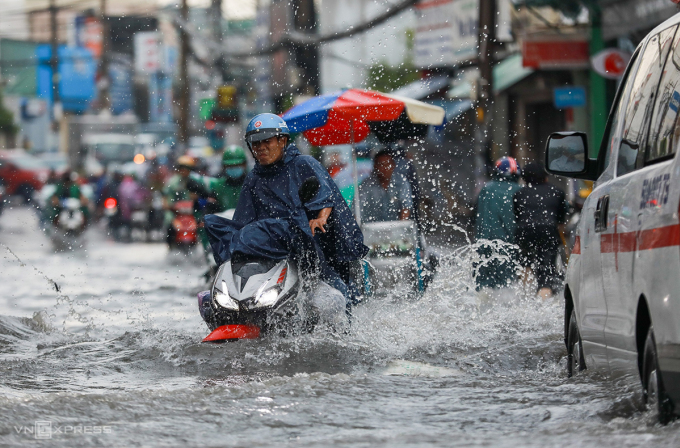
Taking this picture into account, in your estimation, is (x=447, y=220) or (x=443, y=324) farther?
(x=447, y=220)

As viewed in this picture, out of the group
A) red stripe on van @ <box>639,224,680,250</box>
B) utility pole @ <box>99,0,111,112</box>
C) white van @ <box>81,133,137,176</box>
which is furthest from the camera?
utility pole @ <box>99,0,111,112</box>

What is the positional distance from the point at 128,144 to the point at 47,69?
21.1m

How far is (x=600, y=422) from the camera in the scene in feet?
14.7

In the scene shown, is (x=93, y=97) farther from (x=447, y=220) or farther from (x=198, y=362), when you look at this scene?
A: (x=198, y=362)

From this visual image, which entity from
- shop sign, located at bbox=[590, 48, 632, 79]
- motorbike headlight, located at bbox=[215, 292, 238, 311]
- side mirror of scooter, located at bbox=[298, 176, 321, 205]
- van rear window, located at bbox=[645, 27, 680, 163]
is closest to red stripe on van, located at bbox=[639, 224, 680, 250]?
van rear window, located at bbox=[645, 27, 680, 163]

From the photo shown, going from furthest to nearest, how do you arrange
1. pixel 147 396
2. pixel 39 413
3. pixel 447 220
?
1. pixel 447 220
2. pixel 147 396
3. pixel 39 413

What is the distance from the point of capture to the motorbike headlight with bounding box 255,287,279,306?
A: 6469 mm

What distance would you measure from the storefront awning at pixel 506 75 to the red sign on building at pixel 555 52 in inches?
77.7

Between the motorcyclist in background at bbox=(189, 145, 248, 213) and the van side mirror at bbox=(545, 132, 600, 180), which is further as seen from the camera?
the motorcyclist in background at bbox=(189, 145, 248, 213)

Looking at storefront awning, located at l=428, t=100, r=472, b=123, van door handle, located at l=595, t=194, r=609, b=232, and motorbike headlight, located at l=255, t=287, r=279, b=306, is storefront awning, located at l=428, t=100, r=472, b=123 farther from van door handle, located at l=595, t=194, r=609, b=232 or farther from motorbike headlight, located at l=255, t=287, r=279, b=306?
van door handle, located at l=595, t=194, r=609, b=232

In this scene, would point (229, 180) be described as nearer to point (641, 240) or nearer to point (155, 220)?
point (641, 240)

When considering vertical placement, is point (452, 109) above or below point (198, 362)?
above

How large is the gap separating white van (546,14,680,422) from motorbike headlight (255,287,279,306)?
171 cm

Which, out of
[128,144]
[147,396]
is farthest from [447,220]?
[128,144]
